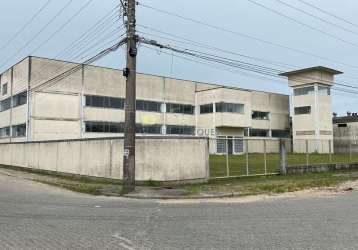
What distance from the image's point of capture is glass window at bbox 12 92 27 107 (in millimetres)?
57344

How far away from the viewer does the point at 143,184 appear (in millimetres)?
21781

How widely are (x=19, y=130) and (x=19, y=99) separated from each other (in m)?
4.00

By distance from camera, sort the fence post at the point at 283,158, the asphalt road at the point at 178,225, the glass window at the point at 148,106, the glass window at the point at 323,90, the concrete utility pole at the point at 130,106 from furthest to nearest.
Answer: the glass window at the point at 323,90 → the glass window at the point at 148,106 → the fence post at the point at 283,158 → the concrete utility pole at the point at 130,106 → the asphalt road at the point at 178,225

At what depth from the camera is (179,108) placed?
239ft

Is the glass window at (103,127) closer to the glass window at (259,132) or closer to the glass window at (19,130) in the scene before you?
the glass window at (19,130)

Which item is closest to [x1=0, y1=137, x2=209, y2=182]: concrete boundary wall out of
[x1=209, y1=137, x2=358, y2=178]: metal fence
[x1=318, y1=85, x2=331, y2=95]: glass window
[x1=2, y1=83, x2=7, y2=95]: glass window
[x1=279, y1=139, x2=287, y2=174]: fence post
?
[x1=209, y1=137, x2=358, y2=178]: metal fence

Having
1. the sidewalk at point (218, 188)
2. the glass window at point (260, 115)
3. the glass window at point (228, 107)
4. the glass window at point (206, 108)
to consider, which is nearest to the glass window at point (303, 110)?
the glass window at point (260, 115)

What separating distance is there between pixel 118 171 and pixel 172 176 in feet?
9.66

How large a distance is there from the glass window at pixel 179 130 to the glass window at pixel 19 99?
22246 mm

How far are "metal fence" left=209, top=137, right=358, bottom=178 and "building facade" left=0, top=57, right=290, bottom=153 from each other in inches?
1295

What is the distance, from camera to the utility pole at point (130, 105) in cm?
1922

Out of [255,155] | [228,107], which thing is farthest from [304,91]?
[255,155]

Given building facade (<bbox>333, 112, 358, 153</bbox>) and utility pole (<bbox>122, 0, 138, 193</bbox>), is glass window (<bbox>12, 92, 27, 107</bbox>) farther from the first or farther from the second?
building facade (<bbox>333, 112, 358, 153</bbox>)

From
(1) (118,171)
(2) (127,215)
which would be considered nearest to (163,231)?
(2) (127,215)
